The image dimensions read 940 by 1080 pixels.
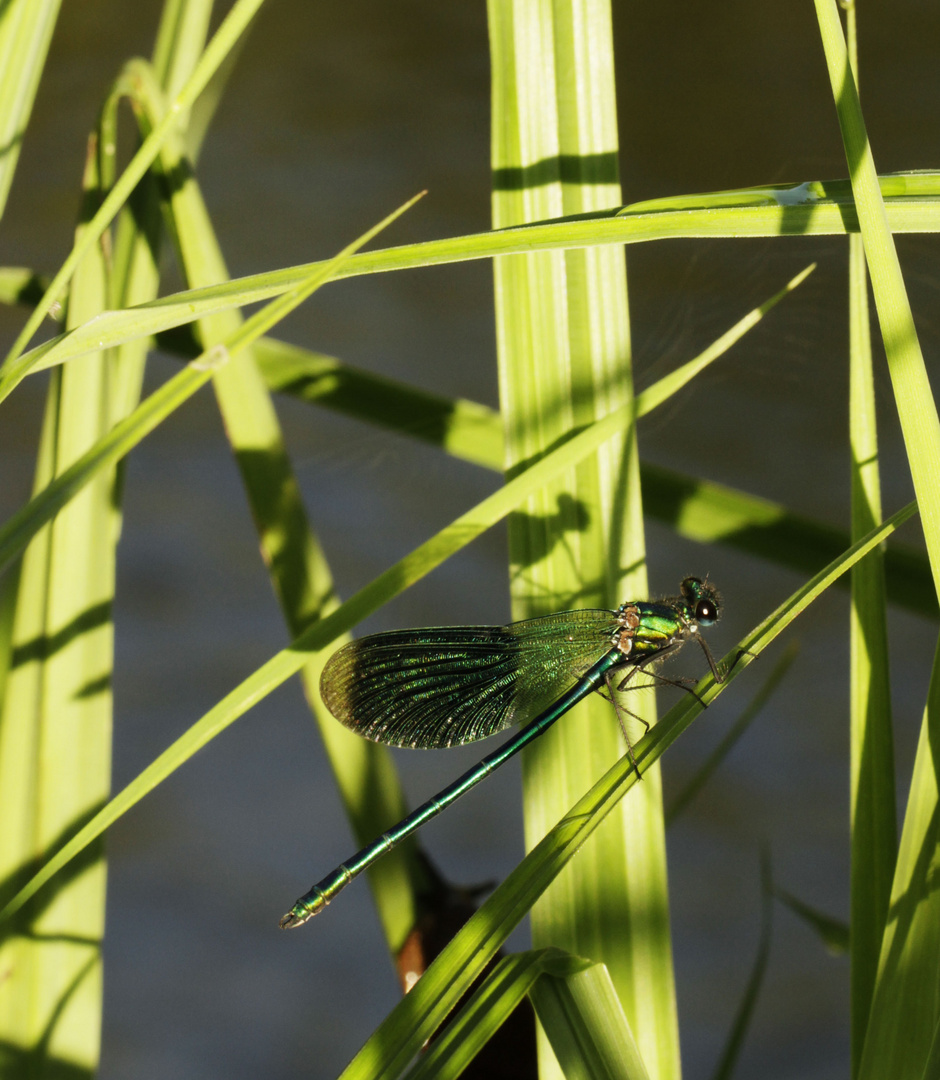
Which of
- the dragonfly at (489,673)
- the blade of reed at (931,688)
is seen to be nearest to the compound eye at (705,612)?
the dragonfly at (489,673)

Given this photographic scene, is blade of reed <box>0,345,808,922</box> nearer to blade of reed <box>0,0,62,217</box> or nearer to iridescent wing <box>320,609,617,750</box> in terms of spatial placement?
iridescent wing <box>320,609,617,750</box>

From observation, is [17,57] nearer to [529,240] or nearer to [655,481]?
[529,240]

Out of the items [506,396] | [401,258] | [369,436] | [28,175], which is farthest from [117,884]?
[28,175]

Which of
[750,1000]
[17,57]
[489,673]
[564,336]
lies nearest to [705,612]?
[489,673]

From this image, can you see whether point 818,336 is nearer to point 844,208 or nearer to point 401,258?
point 844,208

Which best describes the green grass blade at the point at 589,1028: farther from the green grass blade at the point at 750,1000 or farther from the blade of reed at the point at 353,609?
the green grass blade at the point at 750,1000
